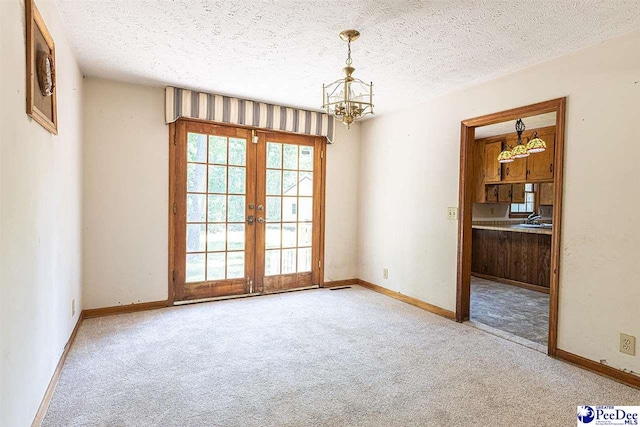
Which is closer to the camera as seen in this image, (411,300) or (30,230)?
(30,230)

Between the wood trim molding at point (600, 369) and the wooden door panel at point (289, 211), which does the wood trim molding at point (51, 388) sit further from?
the wood trim molding at point (600, 369)

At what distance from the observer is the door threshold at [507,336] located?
291 cm

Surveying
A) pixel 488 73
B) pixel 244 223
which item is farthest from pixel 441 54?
pixel 244 223

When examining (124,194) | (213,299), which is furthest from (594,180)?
(124,194)

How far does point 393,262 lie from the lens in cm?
447

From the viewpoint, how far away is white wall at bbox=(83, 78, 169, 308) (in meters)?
3.49

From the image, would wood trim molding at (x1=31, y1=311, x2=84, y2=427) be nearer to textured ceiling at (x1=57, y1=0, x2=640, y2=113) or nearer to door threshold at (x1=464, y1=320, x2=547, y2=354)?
textured ceiling at (x1=57, y1=0, x2=640, y2=113)

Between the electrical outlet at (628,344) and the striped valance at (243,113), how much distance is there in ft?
11.5

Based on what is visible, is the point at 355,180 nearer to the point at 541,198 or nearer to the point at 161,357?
the point at 161,357

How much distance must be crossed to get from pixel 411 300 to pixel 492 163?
3.29 meters

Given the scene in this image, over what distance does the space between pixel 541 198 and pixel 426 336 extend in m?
5.16

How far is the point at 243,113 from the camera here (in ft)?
13.5

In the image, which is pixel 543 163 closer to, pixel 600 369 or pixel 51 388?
pixel 600 369

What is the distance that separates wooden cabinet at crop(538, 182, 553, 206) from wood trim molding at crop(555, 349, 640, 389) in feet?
15.8
